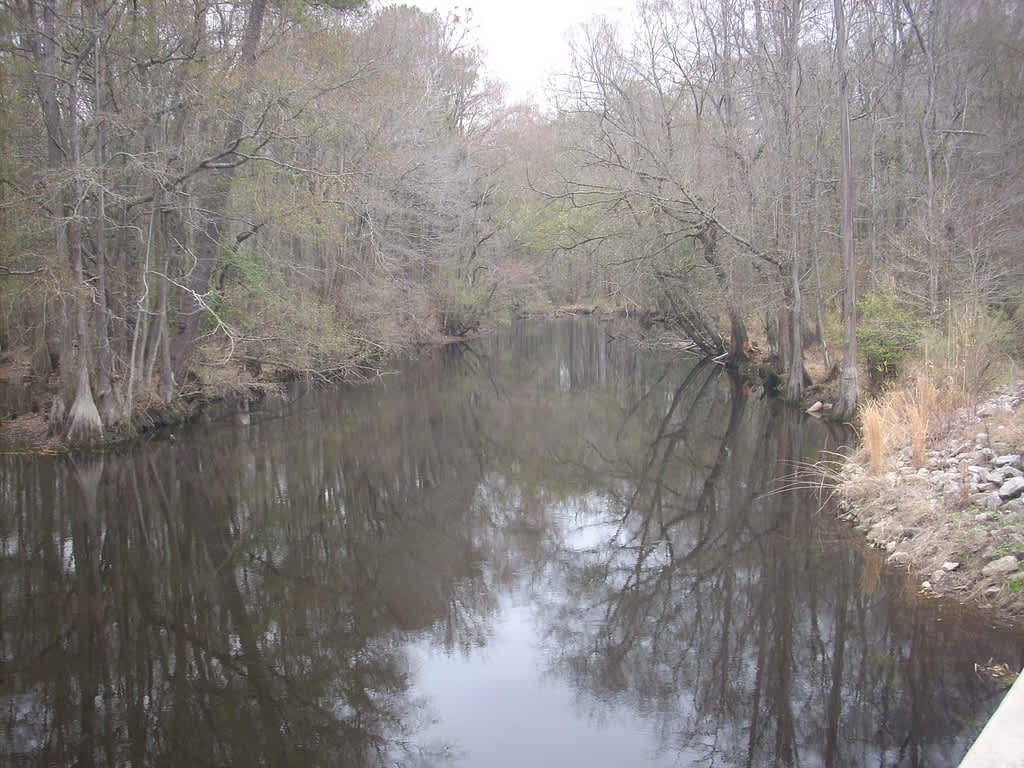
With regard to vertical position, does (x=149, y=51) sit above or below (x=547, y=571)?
above

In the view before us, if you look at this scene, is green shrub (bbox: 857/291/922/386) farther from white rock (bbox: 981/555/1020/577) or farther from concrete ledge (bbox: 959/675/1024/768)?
concrete ledge (bbox: 959/675/1024/768)

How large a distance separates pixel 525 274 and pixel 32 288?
2511 cm

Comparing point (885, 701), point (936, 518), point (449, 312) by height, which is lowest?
point (885, 701)

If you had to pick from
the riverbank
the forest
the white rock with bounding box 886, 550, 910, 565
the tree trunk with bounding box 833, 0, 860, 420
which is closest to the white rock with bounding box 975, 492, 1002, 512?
the riverbank

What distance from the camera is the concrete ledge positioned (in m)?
2.64

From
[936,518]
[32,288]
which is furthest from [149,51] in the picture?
[936,518]

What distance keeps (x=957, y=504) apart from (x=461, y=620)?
5216 mm

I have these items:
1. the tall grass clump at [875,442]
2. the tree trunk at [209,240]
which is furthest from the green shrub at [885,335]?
the tree trunk at [209,240]

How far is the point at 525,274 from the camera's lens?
3591 centimetres

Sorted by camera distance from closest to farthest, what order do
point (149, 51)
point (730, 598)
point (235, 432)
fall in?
point (730, 598) < point (149, 51) < point (235, 432)

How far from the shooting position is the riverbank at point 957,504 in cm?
654

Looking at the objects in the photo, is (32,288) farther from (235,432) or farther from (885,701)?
(885,701)

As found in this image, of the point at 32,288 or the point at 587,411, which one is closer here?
the point at 32,288

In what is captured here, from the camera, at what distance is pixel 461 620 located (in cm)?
711
